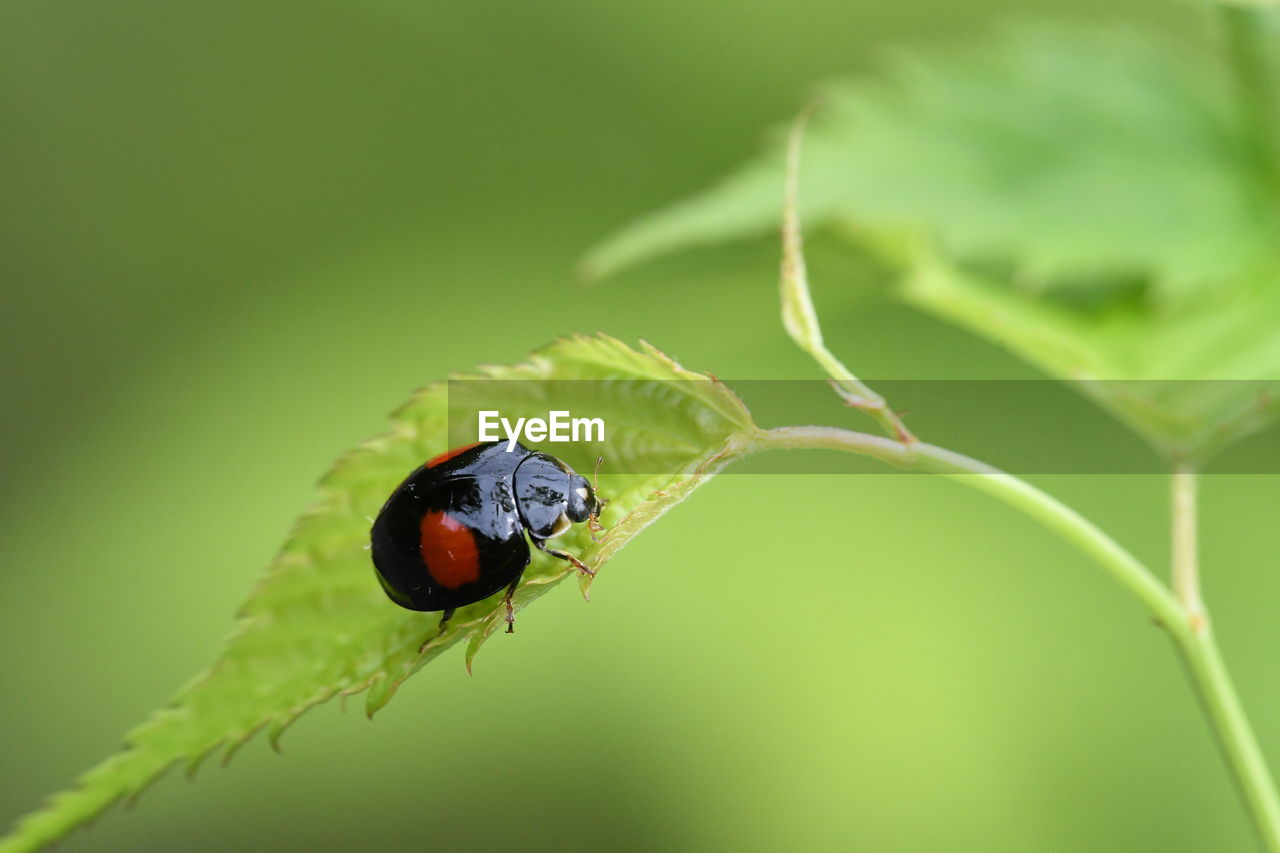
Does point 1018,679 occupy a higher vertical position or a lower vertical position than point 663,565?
lower

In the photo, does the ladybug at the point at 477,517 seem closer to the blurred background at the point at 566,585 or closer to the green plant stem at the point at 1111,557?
the green plant stem at the point at 1111,557

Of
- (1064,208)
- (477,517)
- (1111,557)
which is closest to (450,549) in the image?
(477,517)

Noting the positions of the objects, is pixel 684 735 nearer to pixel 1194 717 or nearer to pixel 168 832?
pixel 1194 717

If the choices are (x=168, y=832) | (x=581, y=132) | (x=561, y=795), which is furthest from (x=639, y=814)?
(x=581, y=132)

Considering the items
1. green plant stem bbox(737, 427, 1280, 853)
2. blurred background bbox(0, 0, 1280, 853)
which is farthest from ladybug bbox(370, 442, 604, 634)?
blurred background bbox(0, 0, 1280, 853)

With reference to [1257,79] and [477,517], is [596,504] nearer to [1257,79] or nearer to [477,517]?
[477,517]

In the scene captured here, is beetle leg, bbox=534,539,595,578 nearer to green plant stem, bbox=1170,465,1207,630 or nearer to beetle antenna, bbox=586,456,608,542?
beetle antenna, bbox=586,456,608,542
